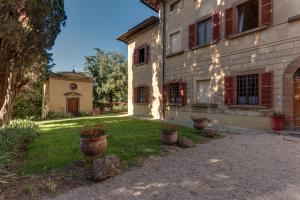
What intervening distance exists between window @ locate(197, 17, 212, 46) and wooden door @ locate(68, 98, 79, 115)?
1508 centimetres

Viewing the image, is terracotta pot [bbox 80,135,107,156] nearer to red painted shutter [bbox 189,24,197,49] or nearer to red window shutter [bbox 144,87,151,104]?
red painted shutter [bbox 189,24,197,49]

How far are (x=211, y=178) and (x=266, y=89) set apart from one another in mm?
6160

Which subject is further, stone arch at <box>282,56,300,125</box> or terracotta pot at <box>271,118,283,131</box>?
terracotta pot at <box>271,118,283,131</box>

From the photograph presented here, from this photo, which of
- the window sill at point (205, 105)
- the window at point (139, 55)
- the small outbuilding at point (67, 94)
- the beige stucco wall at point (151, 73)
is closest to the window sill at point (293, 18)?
the window sill at point (205, 105)

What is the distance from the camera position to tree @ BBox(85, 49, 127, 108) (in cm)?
2659

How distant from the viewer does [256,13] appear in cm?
889

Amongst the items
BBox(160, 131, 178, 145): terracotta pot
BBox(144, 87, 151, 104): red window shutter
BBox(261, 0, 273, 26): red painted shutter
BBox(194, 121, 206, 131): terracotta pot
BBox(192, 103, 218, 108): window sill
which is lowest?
BBox(160, 131, 178, 145): terracotta pot

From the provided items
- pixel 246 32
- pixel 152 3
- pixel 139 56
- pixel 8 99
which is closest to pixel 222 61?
pixel 246 32

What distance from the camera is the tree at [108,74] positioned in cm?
2659

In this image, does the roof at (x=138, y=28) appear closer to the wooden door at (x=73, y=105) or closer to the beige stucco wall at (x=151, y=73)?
the beige stucco wall at (x=151, y=73)

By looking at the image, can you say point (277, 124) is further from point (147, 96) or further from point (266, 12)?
point (147, 96)

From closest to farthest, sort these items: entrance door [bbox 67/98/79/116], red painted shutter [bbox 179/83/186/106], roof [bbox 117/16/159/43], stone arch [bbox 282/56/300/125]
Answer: stone arch [bbox 282/56/300/125]
red painted shutter [bbox 179/83/186/106]
roof [bbox 117/16/159/43]
entrance door [bbox 67/98/79/116]

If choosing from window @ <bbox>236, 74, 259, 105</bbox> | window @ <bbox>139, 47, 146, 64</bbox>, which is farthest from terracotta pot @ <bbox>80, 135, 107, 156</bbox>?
window @ <bbox>139, 47, 146, 64</bbox>

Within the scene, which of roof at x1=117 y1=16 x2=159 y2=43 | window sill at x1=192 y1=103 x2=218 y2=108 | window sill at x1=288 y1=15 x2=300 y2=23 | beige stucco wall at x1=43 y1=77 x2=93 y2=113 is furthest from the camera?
beige stucco wall at x1=43 y1=77 x2=93 y2=113
